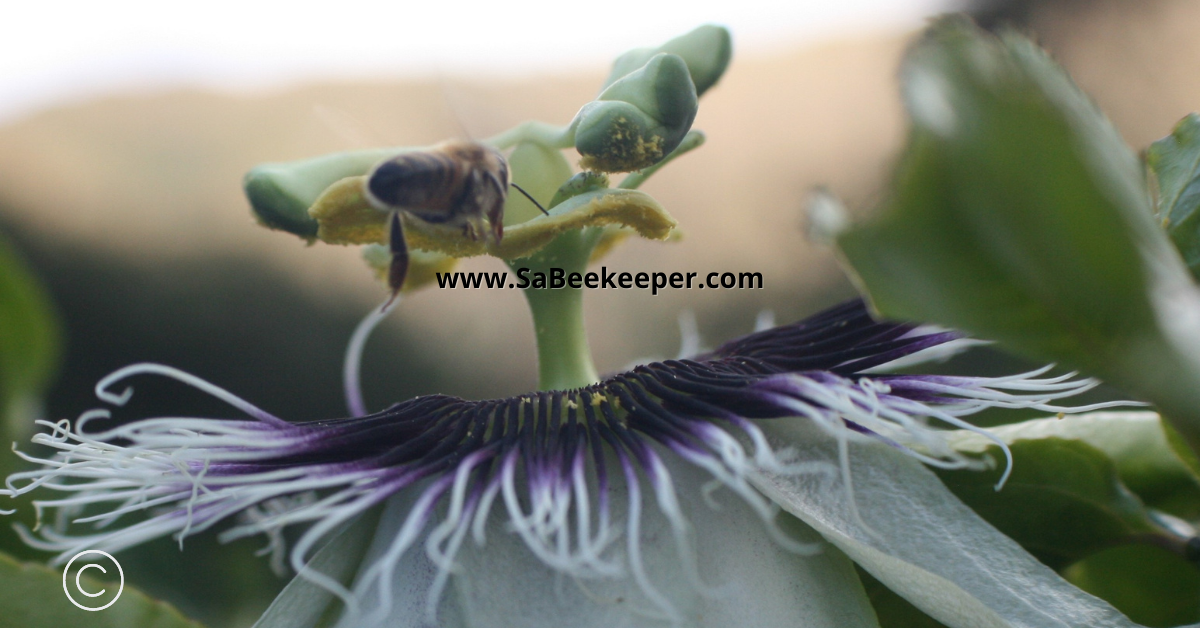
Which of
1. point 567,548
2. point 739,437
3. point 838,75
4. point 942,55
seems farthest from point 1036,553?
point 838,75

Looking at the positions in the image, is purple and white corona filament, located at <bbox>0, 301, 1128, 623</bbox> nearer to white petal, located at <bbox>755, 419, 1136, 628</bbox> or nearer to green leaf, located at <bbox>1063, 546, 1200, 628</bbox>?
white petal, located at <bbox>755, 419, 1136, 628</bbox>

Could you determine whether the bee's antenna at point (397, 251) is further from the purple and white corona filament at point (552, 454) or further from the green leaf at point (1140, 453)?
the green leaf at point (1140, 453)

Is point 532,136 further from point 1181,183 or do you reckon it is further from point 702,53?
point 1181,183

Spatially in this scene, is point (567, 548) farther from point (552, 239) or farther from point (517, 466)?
point (552, 239)

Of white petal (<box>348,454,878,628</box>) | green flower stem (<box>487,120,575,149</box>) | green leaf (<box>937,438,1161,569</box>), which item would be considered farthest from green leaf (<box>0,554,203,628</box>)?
green leaf (<box>937,438,1161,569</box>)

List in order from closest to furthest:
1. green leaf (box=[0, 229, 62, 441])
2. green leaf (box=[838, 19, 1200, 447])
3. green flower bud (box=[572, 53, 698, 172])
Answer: green leaf (box=[838, 19, 1200, 447]) < green flower bud (box=[572, 53, 698, 172]) < green leaf (box=[0, 229, 62, 441])
